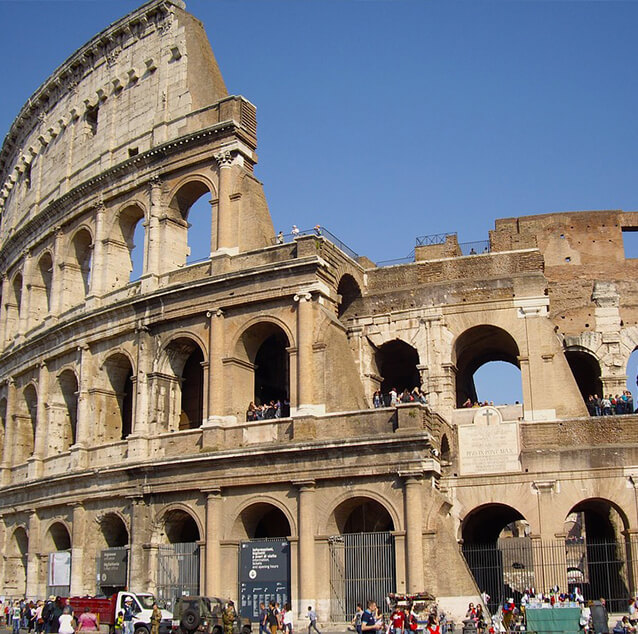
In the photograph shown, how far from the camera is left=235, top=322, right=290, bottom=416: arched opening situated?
→ 24688 millimetres

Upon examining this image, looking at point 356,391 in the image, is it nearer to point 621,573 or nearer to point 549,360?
point 549,360

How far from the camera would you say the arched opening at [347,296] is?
86.4 feet

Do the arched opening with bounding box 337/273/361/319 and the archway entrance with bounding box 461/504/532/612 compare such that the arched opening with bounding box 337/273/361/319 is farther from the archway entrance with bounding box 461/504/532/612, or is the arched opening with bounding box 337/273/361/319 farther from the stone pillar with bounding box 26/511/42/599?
the stone pillar with bounding box 26/511/42/599

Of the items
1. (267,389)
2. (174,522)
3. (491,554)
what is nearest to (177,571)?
(174,522)

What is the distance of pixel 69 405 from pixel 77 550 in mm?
5285

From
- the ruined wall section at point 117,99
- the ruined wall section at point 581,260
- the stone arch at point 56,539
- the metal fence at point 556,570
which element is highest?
the ruined wall section at point 117,99

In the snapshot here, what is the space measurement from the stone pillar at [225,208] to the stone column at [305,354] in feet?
9.67

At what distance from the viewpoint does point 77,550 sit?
26.1m

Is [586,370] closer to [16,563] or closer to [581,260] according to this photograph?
[581,260]

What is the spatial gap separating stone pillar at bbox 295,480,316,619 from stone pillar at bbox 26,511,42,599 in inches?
395

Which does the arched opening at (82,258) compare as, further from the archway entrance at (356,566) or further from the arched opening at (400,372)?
the archway entrance at (356,566)

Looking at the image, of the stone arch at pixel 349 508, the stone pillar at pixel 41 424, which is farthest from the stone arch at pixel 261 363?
the stone pillar at pixel 41 424

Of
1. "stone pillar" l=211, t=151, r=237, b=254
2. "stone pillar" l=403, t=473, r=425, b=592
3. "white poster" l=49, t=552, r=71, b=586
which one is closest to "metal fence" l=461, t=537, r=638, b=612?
"stone pillar" l=403, t=473, r=425, b=592

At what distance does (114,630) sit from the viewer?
2095cm
